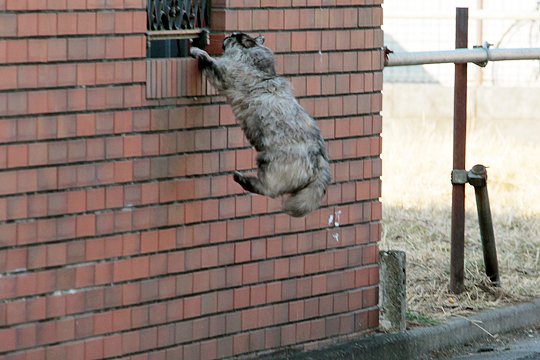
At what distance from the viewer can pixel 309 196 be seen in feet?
18.2

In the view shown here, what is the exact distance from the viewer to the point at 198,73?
5.77 meters

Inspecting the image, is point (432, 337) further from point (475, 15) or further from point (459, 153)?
point (475, 15)

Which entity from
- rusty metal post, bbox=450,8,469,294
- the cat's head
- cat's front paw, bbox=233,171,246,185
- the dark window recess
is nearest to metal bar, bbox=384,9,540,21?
rusty metal post, bbox=450,8,469,294

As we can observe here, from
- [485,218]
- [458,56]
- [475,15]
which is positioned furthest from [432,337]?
[475,15]

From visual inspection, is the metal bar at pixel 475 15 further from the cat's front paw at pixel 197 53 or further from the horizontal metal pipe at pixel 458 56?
the cat's front paw at pixel 197 53

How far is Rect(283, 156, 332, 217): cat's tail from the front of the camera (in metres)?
5.54

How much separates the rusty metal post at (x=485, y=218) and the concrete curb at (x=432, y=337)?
13.3 inches

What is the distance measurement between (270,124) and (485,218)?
2.93 m

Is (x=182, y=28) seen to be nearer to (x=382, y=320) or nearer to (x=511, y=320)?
(x=382, y=320)

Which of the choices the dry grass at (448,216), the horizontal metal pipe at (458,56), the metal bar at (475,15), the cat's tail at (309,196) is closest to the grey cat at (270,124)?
the cat's tail at (309,196)

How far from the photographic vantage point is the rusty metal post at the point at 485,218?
7957 millimetres

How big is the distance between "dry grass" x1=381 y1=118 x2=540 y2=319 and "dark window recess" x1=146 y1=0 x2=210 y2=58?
2.40m

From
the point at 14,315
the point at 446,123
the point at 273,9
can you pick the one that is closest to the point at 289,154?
the point at 273,9

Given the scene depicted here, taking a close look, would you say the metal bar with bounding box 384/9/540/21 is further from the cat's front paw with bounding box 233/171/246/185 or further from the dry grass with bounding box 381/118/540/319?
the cat's front paw with bounding box 233/171/246/185
